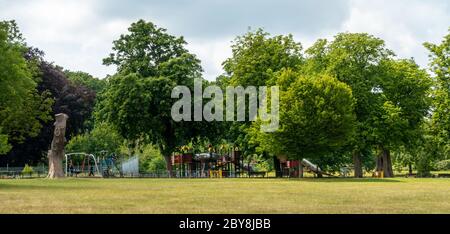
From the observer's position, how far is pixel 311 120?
54.3 meters

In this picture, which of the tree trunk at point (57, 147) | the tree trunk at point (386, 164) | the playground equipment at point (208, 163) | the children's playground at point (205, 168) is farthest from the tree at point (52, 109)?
the tree trunk at point (386, 164)

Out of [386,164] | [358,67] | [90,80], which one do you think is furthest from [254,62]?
→ [90,80]

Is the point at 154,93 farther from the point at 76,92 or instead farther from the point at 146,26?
the point at 76,92

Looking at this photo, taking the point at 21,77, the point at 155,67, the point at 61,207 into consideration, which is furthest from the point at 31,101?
the point at 61,207

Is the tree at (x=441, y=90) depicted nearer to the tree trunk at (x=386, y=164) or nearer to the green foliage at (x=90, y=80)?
the tree trunk at (x=386, y=164)

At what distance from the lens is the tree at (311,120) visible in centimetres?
5434

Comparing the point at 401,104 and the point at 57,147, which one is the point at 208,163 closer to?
the point at 57,147

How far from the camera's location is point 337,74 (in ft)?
215

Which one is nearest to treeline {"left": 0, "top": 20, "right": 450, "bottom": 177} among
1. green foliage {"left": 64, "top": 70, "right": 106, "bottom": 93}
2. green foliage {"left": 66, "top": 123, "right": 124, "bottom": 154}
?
green foliage {"left": 66, "top": 123, "right": 124, "bottom": 154}

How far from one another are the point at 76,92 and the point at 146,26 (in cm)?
1307

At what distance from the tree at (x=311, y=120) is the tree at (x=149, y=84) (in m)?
11.8

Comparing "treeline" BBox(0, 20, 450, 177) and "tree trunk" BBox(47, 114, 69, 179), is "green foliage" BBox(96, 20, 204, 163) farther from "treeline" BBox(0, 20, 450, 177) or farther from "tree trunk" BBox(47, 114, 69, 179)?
"tree trunk" BBox(47, 114, 69, 179)
